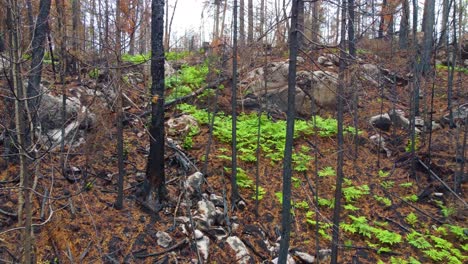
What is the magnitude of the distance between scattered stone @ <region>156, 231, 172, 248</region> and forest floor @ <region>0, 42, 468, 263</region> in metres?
0.11

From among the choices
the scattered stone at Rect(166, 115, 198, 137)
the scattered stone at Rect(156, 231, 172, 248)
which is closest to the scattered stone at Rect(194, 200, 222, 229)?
the scattered stone at Rect(156, 231, 172, 248)

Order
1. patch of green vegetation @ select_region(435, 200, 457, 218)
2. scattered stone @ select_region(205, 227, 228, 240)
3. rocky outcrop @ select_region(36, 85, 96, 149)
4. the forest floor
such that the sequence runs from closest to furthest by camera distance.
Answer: the forest floor, scattered stone @ select_region(205, 227, 228, 240), rocky outcrop @ select_region(36, 85, 96, 149), patch of green vegetation @ select_region(435, 200, 457, 218)

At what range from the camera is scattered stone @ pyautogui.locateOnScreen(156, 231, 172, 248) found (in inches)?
245

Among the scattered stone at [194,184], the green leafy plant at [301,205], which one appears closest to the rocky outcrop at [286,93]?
the green leafy plant at [301,205]

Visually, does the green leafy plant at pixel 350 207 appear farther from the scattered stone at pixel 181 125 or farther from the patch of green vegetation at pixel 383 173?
the scattered stone at pixel 181 125

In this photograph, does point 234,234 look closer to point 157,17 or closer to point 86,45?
point 157,17

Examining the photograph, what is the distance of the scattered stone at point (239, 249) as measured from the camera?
6.64m

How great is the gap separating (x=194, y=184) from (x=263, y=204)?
1.98 m

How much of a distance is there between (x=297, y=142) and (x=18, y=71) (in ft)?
28.2

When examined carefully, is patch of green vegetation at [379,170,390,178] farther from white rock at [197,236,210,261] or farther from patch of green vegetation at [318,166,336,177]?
white rock at [197,236,210,261]

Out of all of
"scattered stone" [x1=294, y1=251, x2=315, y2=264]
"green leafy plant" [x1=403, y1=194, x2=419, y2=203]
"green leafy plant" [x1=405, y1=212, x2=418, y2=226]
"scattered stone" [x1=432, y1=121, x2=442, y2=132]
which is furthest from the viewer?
"scattered stone" [x1=432, y1=121, x2=442, y2=132]

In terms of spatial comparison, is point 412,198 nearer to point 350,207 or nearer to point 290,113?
point 350,207

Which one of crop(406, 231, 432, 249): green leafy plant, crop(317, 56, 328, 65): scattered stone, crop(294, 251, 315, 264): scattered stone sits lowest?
crop(294, 251, 315, 264): scattered stone

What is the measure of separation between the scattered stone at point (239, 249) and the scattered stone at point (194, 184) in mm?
1336
